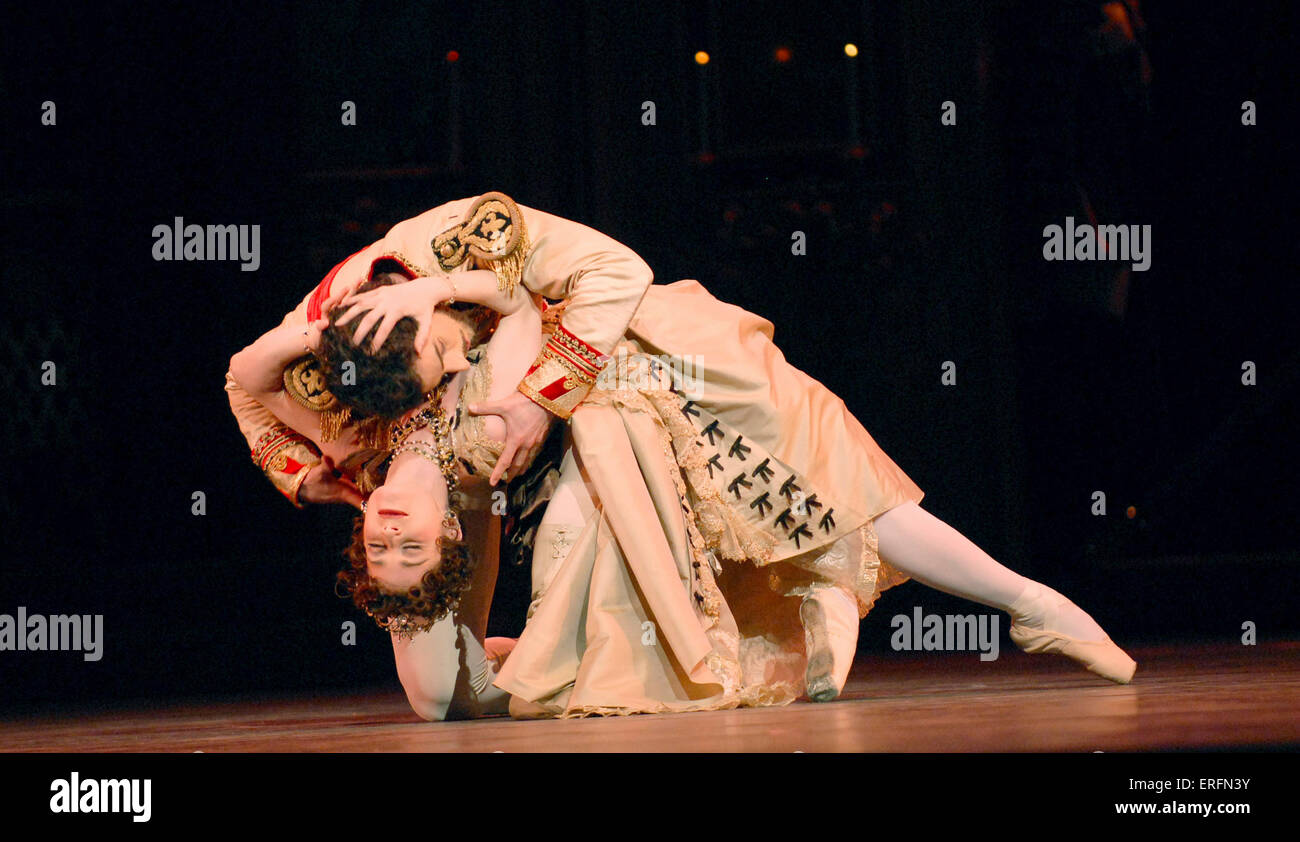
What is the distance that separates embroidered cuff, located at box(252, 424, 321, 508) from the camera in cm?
268

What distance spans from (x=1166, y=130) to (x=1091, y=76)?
0.97ft

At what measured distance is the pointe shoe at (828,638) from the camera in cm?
256

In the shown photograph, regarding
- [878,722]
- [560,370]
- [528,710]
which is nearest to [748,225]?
[560,370]

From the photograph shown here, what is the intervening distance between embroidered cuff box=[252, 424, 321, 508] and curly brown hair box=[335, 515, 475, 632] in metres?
0.24

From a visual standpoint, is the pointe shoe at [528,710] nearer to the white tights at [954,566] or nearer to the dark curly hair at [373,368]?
the dark curly hair at [373,368]

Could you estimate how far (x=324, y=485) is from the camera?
268 cm

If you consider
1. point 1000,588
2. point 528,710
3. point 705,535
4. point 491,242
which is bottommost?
point 528,710

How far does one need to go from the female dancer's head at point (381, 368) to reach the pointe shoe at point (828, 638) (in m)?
0.80

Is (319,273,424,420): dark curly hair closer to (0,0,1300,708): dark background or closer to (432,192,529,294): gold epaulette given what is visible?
(432,192,529,294): gold epaulette

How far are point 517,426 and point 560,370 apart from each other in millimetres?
119

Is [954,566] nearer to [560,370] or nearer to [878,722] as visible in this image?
[878,722]
